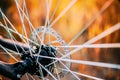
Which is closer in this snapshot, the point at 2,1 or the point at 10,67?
the point at 10,67

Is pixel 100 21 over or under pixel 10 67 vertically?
over

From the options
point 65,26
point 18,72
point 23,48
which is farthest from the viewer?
point 65,26

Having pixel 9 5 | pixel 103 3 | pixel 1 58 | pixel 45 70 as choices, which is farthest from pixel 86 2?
pixel 45 70

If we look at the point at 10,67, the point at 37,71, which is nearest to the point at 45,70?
the point at 37,71

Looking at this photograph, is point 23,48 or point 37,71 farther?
point 23,48

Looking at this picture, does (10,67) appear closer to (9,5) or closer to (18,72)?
(18,72)

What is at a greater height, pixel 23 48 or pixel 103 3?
pixel 103 3

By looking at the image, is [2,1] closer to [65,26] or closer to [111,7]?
[65,26]

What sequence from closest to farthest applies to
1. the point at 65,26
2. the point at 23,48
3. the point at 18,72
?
the point at 18,72 → the point at 23,48 → the point at 65,26

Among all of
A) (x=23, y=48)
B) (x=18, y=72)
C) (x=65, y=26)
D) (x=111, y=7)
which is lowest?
(x=18, y=72)
